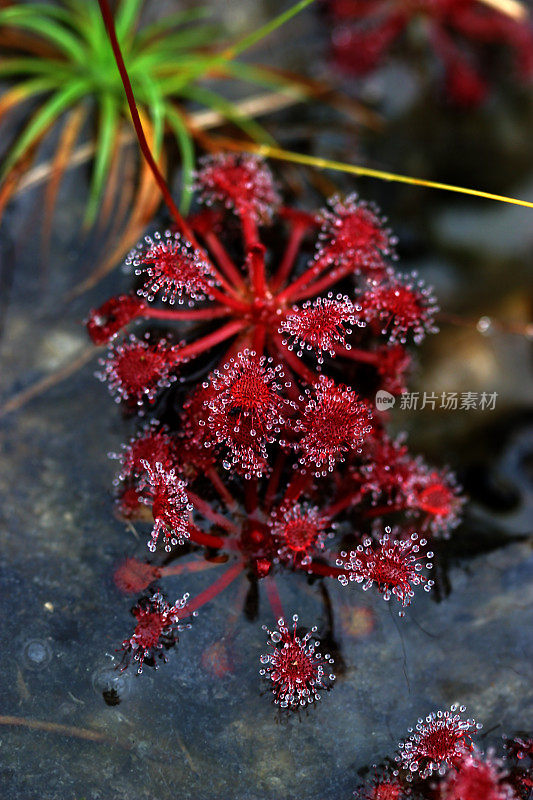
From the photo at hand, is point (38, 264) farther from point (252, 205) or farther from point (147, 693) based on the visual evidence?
point (147, 693)

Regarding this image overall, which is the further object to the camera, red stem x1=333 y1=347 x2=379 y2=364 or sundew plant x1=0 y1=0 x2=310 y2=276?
sundew plant x1=0 y1=0 x2=310 y2=276

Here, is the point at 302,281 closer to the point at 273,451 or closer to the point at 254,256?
the point at 254,256

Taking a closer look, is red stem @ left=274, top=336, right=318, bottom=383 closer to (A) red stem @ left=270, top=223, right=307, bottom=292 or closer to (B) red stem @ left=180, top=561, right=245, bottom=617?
(A) red stem @ left=270, top=223, right=307, bottom=292

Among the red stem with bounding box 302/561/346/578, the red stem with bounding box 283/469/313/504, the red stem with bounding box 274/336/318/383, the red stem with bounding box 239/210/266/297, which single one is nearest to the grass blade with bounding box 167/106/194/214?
the red stem with bounding box 239/210/266/297

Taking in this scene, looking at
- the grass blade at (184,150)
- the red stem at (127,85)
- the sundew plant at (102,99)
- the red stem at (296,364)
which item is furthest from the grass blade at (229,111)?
the red stem at (296,364)

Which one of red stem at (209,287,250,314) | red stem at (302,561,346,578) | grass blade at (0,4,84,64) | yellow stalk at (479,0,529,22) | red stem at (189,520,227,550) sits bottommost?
red stem at (302,561,346,578)

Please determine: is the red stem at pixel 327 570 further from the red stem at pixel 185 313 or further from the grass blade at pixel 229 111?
the grass blade at pixel 229 111
